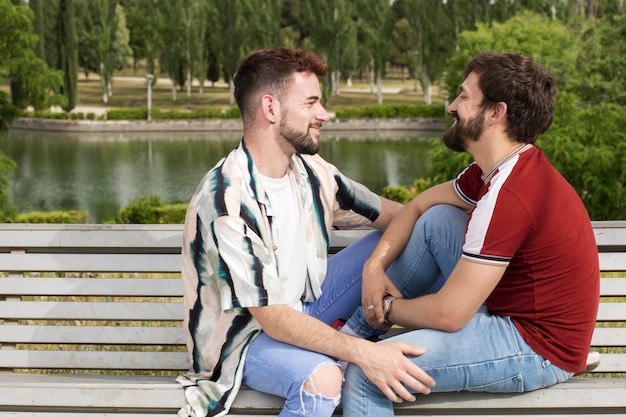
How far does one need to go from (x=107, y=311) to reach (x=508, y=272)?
1.33 meters

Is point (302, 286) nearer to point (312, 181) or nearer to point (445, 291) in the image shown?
point (312, 181)

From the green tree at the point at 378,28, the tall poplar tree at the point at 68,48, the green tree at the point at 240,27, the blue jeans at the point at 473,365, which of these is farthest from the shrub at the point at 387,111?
the blue jeans at the point at 473,365

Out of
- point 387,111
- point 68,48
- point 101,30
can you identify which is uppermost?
point 101,30

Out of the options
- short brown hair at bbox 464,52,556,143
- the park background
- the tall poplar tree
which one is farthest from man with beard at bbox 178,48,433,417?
the tall poplar tree

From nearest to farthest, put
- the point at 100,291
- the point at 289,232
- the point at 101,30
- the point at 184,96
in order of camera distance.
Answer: the point at 289,232 < the point at 100,291 < the point at 101,30 < the point at 184,96

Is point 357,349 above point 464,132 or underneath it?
underneath

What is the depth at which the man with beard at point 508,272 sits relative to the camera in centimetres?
227

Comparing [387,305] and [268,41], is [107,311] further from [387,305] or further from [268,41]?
[268,41]

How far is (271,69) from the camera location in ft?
8.16

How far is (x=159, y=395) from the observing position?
8.11 feet

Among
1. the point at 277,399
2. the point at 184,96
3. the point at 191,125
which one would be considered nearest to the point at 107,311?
the point at 277,399

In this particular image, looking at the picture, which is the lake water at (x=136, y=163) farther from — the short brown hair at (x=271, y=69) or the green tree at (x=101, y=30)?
the short brown hair at (x=271, y=69)

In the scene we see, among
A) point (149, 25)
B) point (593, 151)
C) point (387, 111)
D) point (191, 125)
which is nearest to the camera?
point (593, 151)

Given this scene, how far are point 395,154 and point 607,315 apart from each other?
2853 centimetres
